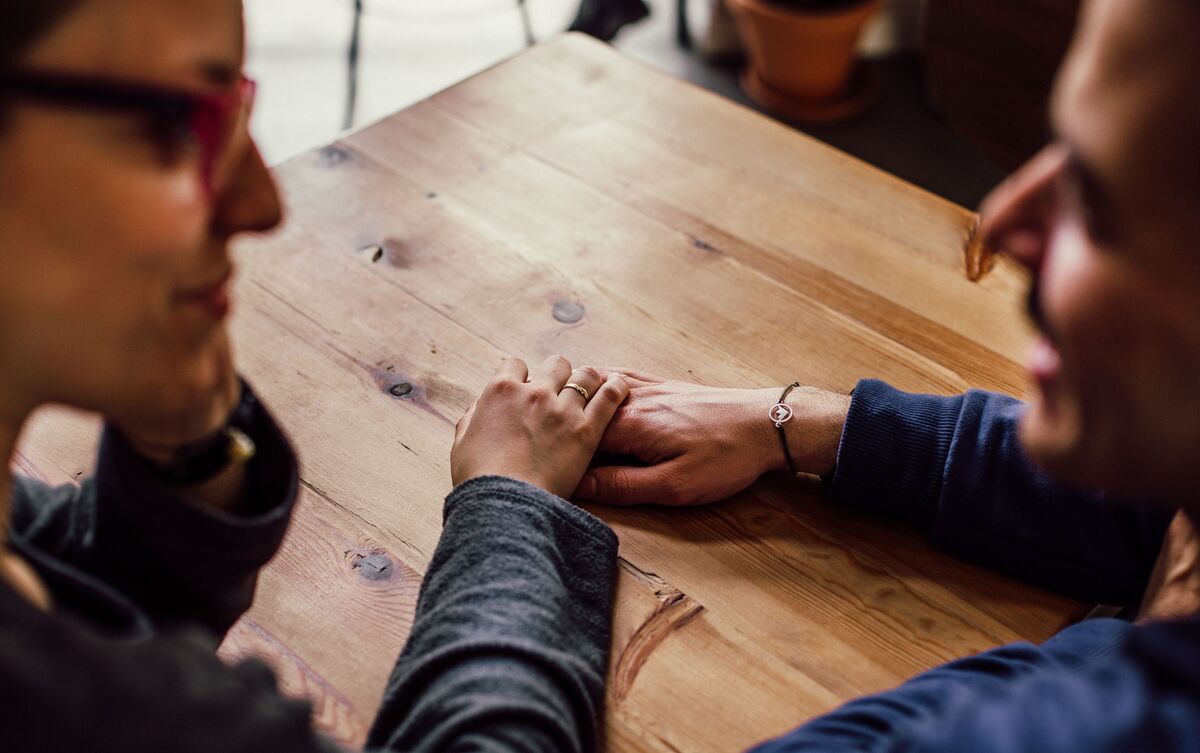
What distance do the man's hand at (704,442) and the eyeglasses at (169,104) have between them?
1.60 feet

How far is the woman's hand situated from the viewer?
0.96m

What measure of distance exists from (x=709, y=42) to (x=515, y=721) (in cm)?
255

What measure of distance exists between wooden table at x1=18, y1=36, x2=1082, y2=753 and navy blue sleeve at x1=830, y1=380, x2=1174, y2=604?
0.03m

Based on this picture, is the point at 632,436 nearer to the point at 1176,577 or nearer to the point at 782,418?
the point at 782,418

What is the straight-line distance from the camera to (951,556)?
98cm

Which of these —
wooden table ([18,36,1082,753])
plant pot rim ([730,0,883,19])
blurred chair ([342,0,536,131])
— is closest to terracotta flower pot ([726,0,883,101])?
plant pot rim ([730,0,883,19])

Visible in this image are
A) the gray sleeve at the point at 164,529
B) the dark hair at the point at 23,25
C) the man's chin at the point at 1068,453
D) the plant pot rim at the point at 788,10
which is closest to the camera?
the dark hair at the point at 23,25

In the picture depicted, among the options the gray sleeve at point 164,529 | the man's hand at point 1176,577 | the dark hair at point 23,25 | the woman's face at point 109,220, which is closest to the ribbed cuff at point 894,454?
the man's hand at point 1176,577

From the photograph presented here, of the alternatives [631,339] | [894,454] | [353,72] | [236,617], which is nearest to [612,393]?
[631,339]

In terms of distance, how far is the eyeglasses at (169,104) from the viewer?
1.66ft

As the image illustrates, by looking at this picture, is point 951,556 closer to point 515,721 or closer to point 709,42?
point 515,721

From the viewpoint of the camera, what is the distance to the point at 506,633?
2.63ft

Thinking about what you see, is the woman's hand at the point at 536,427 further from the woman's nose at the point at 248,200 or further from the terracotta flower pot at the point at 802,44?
the terracotta flower pot at the point at 802,44

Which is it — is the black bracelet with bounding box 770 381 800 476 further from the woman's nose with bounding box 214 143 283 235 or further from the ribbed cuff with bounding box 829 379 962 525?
the woman's nose with bounding box 214 143 283 235
